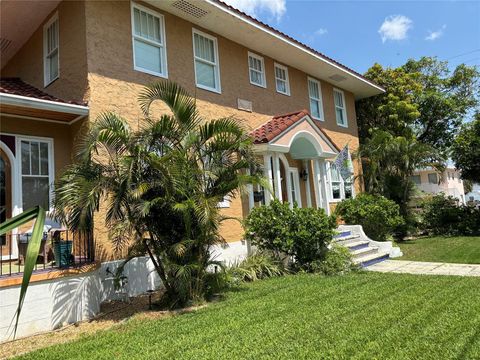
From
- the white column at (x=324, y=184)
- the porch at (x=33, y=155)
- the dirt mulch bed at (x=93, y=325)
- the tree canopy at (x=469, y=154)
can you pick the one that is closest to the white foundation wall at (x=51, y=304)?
the dirt mulch bed at (x=93, y=325)

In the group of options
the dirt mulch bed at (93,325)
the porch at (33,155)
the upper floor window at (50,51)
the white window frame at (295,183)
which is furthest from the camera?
the white window frame at (295,183)

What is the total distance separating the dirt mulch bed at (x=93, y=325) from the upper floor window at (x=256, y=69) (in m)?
7.81

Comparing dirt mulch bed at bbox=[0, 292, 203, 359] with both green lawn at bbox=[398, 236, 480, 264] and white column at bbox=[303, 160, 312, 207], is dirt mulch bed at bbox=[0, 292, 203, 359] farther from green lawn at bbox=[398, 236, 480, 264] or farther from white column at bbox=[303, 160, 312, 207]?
white column at bbox=[303, 160, 312, 207]

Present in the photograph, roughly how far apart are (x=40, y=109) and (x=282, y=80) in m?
8.71

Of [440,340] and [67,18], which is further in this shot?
[67,18]

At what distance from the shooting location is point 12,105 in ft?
24.0

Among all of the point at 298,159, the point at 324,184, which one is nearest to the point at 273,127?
the point at 298,159

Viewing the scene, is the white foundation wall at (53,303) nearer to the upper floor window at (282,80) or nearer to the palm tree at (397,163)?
the upper floor window at (282,80)

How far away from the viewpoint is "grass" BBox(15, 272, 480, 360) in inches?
176

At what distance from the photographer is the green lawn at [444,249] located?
1077cm

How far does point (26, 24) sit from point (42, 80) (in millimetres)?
1549

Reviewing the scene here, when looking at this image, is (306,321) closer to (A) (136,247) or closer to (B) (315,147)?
(A) (136,247)

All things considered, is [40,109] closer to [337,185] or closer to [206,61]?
[206,61]

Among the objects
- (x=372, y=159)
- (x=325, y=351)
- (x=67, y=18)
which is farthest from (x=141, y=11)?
Answer: (x=372, y=159)
